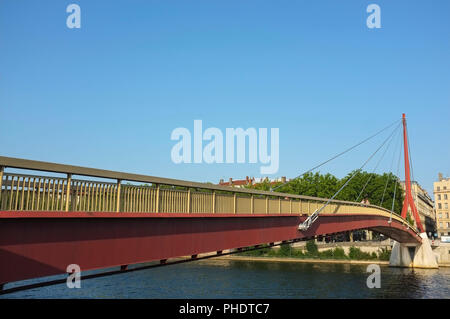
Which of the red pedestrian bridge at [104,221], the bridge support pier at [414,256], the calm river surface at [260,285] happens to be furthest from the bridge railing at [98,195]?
the bridge support pier at [414,256]

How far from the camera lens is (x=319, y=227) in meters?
32.8

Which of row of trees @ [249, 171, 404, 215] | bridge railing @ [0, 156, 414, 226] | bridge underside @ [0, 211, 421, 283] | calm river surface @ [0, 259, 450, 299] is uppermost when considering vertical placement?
row of trees @ [249, 171, 404, 215]

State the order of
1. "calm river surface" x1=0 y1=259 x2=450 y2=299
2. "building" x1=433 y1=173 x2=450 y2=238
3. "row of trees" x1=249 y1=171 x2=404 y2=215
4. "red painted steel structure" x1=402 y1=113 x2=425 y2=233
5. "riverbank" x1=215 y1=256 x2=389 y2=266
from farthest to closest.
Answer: "building" x1=433 y1=173 x2=450 y2=238, "row of trees" x1=249 y1=171 x2=404 y2=215, "riverbank" x1=215 y1=256 x2=389 y2=266, "red painted steel structure" x1=402 y1=113 x2=425 y2=233, "calm river surface" x1=0 y1=259 x2=450 y2=299

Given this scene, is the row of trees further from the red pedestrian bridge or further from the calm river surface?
the red pedestrian bridge

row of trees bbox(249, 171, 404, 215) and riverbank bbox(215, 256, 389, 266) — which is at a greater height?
row of trees bbox(249, 171, 404, 215)

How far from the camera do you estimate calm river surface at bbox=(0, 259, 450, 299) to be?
40.4 metres

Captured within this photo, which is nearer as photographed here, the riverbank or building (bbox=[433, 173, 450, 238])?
the riverbank

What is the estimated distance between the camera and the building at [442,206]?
11762 centimetres

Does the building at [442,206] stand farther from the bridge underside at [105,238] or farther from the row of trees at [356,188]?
the bridge underside at [105,238]

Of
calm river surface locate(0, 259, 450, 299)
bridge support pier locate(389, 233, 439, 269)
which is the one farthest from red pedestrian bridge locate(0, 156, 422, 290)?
bridge support pier locate(389, 233, 439, 269)

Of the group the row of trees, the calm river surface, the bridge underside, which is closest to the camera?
the bridge underside

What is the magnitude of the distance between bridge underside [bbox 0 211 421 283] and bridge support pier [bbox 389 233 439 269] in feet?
175

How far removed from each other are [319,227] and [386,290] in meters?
19.1
